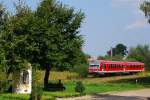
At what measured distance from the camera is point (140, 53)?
12756cm

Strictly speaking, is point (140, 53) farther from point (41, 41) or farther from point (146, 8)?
point (41, 41)

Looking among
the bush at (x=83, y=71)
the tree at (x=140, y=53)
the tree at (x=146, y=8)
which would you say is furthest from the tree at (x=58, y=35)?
the tree at (x=140, y=53)

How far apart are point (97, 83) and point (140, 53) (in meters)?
66.7

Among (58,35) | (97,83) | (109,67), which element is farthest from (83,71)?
(58,35)

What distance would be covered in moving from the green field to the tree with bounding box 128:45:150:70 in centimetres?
3835

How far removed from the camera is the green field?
39.3 meters

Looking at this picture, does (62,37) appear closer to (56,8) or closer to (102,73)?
(56,8)

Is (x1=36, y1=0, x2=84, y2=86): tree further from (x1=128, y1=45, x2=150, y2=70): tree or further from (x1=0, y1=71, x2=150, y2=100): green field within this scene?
(x1=128, y1=45, x2=150, y2=70): tree

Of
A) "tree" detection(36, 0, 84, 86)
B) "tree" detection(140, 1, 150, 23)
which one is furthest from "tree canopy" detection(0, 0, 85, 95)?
"tree" detection(140, 1, 150, 23)

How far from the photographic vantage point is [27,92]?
131 ft

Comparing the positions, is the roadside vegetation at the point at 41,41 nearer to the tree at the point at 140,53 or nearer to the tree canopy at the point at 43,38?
the tree canopy at the point at 43,38

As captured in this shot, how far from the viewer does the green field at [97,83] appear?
39319 millimetres

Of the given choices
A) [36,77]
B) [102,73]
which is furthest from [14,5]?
[102,73]

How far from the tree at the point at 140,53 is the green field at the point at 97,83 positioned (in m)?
38.3
